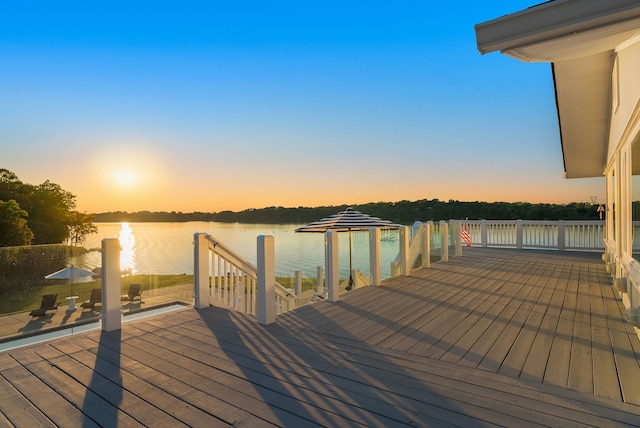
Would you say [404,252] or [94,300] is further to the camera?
[404,252]

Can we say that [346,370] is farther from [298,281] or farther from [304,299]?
[298,281]

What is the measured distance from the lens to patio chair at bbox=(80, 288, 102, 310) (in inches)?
157

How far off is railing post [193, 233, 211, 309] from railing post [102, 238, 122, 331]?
1.00 meters

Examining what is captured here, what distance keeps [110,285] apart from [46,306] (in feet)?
3.06

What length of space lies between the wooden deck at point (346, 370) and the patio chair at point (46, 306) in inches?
25.1

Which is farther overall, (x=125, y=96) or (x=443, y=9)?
(x=125, y=96)

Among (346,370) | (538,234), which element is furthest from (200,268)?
(538,234)

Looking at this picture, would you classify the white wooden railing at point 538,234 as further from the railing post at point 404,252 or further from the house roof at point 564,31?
the house roof at point 564,31

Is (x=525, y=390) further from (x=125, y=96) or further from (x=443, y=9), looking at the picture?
(x=125, y=96)

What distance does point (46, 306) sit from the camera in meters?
4.10

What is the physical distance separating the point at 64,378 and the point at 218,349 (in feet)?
3.96

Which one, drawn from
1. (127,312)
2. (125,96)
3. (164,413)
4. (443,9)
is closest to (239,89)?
(125,96)

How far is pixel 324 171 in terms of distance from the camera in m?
28.3

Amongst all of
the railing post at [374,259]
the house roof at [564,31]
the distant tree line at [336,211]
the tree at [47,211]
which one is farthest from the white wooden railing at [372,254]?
the tree at [47,211]
